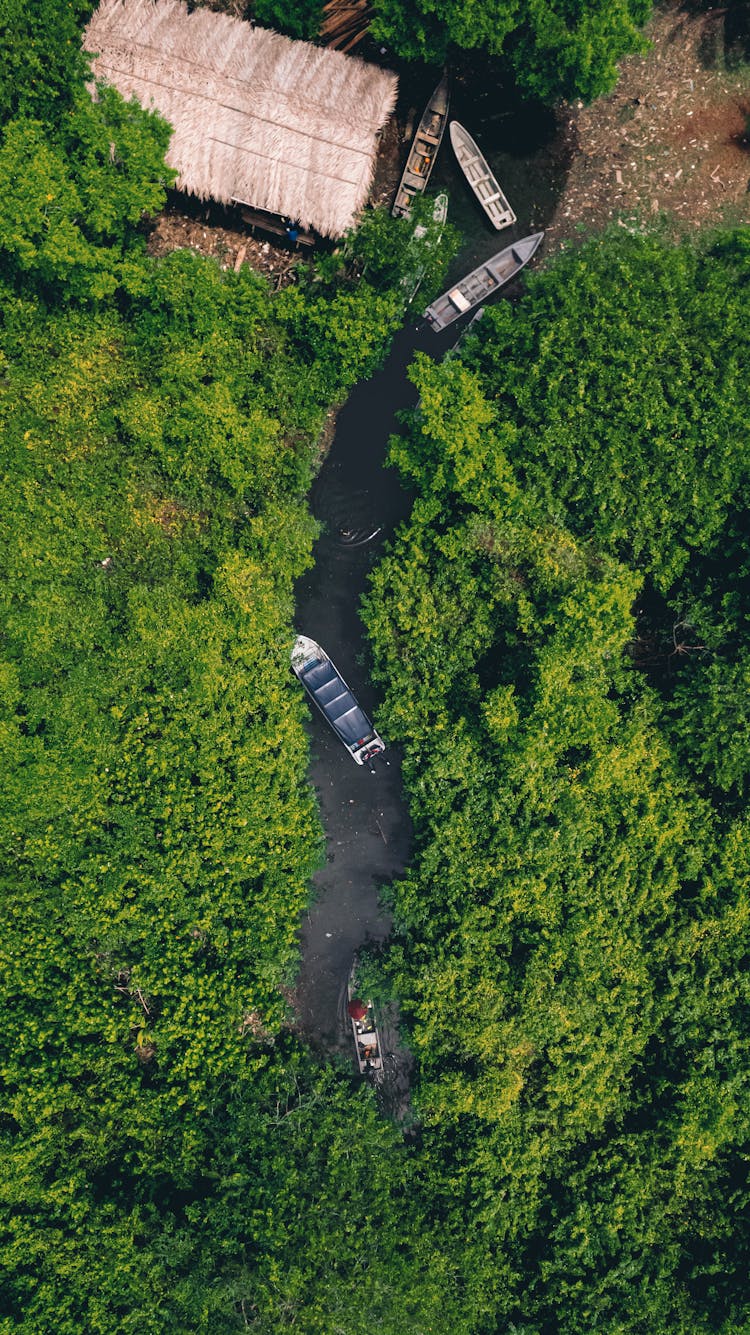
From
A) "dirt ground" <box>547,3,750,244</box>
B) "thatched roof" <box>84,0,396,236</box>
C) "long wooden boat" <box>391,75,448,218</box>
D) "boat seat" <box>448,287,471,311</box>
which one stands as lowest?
"boat seat" <box>448,287,471,311</box>

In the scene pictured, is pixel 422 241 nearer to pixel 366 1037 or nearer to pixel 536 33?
pixel 536 33

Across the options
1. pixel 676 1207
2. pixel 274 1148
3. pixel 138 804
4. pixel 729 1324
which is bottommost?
pixel 729 1324

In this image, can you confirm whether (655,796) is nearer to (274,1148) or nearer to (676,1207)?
(676,1207)

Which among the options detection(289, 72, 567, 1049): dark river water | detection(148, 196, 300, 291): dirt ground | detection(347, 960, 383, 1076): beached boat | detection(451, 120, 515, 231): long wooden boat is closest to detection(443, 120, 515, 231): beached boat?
detection(451, 120, 515, 231): long wooden boat

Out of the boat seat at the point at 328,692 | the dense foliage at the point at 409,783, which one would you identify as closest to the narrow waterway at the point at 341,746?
the boat seat at the point at 328,692

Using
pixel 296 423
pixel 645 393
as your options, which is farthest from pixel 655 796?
pixel 296 423

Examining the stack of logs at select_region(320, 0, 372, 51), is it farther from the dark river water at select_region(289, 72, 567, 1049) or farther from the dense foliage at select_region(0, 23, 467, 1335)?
the dense foliage at select_region(0, 23, 467, 1335)
